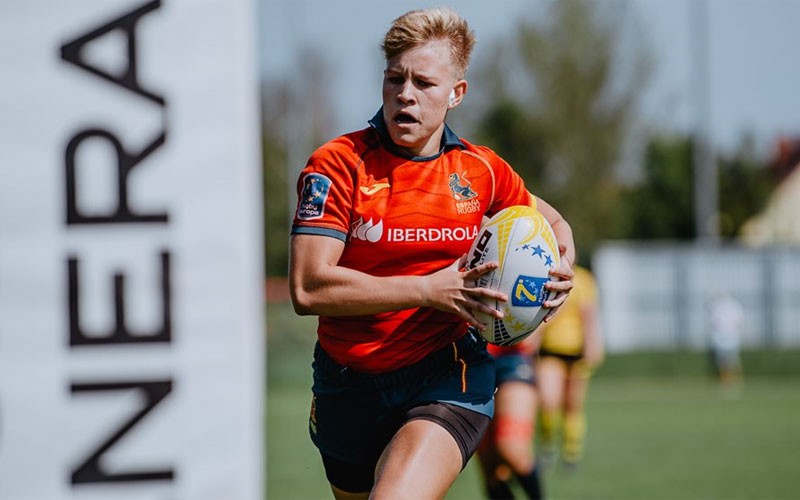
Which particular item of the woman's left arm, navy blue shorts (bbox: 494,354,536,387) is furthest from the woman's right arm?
navy blue shorts (bbox: 494,354,536,387)

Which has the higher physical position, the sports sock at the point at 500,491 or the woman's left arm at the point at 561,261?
the woman's left arm at the point at 561,261

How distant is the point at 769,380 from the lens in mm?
29453

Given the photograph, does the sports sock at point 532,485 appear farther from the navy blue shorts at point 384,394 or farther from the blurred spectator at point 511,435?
the navy blue shorts at point 384,394

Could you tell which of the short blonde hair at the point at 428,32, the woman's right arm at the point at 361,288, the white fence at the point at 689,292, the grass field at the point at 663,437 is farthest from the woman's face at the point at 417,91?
the white fence at the point at 689,292

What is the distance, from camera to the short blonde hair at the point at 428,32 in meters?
4.68

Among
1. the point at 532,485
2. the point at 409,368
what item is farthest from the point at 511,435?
the point at 409,368

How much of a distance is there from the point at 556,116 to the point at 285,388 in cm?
2412

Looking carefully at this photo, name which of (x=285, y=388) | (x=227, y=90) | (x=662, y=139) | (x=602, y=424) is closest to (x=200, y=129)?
(x=227, y=90)

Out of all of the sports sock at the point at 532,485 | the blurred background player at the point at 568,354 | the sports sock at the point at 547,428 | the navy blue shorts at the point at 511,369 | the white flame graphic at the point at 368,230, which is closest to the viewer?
the white flame graphic at the point at 368,230

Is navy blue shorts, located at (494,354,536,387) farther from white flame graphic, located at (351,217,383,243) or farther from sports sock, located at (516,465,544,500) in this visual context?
white flame graphic, located at (351,217,383,243)

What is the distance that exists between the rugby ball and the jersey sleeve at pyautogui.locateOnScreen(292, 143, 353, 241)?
48 cm

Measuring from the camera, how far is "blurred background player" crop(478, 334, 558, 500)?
8070 mm

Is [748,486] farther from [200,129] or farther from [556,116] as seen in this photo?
[556,116]

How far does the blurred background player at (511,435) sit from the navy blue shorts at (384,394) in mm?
2916
